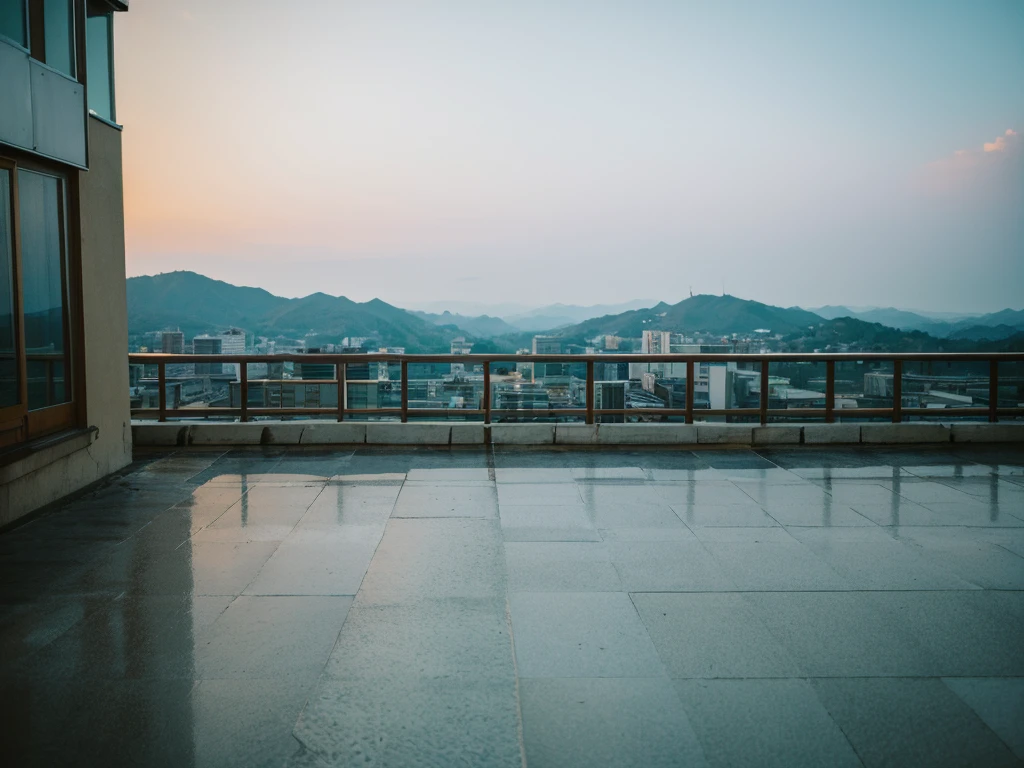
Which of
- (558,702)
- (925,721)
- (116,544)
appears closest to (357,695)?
(558,702)

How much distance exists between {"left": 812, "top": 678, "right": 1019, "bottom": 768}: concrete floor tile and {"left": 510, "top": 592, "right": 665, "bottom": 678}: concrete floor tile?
0.79 metres

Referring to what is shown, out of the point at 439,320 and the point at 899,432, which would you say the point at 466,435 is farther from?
the point at 439,320

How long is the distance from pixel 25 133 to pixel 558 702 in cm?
630

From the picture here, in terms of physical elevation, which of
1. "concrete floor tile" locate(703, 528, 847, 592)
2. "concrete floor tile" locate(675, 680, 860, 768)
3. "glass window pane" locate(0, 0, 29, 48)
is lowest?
"concrete floor tile" locate(675, 680, 860, 768)

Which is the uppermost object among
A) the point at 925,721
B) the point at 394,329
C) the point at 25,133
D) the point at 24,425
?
the point at 25,133

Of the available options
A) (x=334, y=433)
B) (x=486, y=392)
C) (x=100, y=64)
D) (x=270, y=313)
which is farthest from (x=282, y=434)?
(x=270, y=313)

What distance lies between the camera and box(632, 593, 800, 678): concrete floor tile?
3.23 meters

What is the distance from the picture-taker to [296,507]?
6.16 metres

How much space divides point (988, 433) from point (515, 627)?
8.62m

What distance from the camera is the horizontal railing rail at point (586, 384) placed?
950 cm

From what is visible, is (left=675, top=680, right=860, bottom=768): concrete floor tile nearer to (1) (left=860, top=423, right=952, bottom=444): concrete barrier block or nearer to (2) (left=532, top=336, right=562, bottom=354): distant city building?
(2) (left=532, top=336, right=562, bottom=354): distant city building

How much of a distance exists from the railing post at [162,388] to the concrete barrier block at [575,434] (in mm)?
5303

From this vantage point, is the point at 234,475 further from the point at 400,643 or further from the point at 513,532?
the point at 400,643

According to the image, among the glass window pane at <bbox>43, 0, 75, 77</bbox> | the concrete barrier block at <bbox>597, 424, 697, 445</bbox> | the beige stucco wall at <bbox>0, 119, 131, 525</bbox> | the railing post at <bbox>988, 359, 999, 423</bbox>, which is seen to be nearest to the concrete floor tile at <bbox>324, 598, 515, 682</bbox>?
the beige stucco wall at <bbox>0, 119, 131, 525</bbox>
